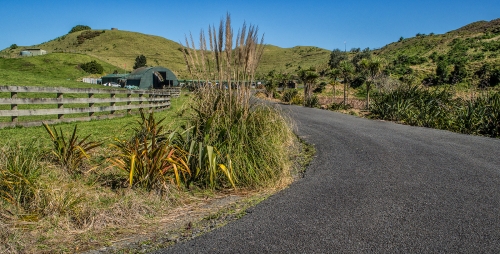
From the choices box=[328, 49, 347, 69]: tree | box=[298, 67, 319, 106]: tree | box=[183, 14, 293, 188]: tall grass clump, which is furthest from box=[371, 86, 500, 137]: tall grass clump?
box=[328, 49, 347, 69]: tree

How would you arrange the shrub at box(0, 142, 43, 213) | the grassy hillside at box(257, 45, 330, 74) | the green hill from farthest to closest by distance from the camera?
1. the grassy hillside at box(257, 45, 330, 74)
2. the green hill
3. the shrub at box(0, 142, 43, 213)

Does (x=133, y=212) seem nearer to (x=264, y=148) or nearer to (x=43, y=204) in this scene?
(x=43, y=204)

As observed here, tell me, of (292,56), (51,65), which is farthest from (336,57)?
(292,56)

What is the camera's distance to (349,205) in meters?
4.58

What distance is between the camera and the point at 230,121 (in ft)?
18.7

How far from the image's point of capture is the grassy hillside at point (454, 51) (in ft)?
135

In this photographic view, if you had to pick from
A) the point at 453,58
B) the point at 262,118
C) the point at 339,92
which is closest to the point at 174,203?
the point at 262,118

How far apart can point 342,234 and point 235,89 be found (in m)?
3.12

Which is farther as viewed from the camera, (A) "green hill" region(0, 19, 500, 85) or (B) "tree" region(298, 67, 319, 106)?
(A) "green hill" region(0, 19, 500, 85)

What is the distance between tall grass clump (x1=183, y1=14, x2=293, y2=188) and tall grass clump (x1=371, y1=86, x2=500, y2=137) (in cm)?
893

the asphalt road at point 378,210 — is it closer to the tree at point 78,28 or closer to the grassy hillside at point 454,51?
the grassy hillside at point 454,51

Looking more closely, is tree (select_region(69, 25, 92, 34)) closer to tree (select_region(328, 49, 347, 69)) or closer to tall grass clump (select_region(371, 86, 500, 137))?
tree (select_region(328, 49, 347, 69))

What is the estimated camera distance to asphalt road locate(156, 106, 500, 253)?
3516 mm

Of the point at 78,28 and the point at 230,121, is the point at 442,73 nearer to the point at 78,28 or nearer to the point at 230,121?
the point at 230,121
